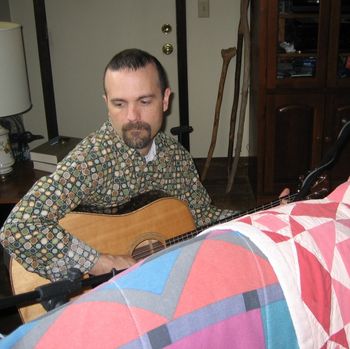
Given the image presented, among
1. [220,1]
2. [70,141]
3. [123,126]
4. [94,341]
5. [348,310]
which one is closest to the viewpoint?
[94,341]

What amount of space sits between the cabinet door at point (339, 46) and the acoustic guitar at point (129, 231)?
141cm

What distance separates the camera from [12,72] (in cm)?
183

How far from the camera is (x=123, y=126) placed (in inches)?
50.9

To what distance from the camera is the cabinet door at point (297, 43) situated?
239cm

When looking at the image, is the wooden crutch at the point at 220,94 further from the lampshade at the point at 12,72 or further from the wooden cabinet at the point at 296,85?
the lampshade at the point at 12,72

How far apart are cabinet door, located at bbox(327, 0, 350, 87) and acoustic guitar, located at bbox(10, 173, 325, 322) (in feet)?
4.62

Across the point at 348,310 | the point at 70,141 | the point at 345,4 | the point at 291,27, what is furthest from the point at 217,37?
the point at 348,310

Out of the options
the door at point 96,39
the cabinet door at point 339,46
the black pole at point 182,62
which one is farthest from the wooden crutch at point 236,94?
the cabinet door at point 339,46

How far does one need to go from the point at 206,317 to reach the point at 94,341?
11cm

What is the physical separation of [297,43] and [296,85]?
0.22m

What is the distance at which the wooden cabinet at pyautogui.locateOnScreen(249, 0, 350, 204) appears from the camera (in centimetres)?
241

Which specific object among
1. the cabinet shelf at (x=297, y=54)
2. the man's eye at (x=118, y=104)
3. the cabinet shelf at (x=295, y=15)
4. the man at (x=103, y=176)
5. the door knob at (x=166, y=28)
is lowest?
the man at (x=103, y=176)

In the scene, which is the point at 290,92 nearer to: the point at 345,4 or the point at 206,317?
the point at 345,4

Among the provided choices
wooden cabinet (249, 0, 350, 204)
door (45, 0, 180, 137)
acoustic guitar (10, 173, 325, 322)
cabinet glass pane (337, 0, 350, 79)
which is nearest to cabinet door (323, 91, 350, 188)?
wooden cabinet (249, 0, 350, 204)
